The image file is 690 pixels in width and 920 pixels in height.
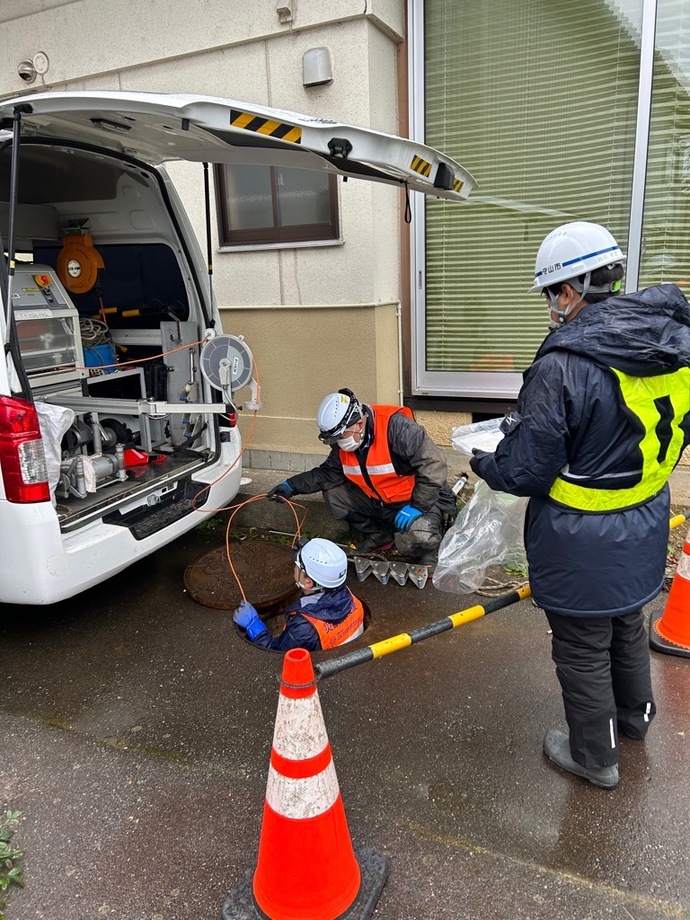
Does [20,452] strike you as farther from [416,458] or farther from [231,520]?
[416,458]

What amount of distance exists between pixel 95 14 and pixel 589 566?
19.9 feet

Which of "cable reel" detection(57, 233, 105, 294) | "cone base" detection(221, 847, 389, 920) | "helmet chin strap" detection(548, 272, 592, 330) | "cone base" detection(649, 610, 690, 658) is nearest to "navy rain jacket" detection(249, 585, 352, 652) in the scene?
"cone base" detection(221, 847, 389, 920)

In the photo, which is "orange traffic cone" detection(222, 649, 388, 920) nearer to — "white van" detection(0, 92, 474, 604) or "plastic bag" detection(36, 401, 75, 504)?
"white van" detection(0, 92, 474, 604)

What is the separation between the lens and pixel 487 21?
4938 millimetres

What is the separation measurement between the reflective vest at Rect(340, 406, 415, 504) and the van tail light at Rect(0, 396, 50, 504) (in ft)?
5.81

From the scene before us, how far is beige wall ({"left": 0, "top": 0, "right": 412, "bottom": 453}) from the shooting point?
4918 millimetres

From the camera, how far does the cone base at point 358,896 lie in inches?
74.3

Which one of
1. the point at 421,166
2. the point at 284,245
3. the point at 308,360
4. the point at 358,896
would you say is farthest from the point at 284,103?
the point at 358,896

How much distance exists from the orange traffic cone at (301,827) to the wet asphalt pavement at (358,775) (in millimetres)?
177

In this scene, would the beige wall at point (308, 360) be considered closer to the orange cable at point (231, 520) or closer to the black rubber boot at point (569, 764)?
the orange cable at point (231, 520)

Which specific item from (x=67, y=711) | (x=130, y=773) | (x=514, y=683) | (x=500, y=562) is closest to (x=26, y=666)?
(x=67, y=711)

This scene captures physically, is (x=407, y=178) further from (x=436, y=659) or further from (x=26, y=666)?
(x=26, y=666)

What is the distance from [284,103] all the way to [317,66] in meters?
0.40

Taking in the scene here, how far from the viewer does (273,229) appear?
5504 mm
